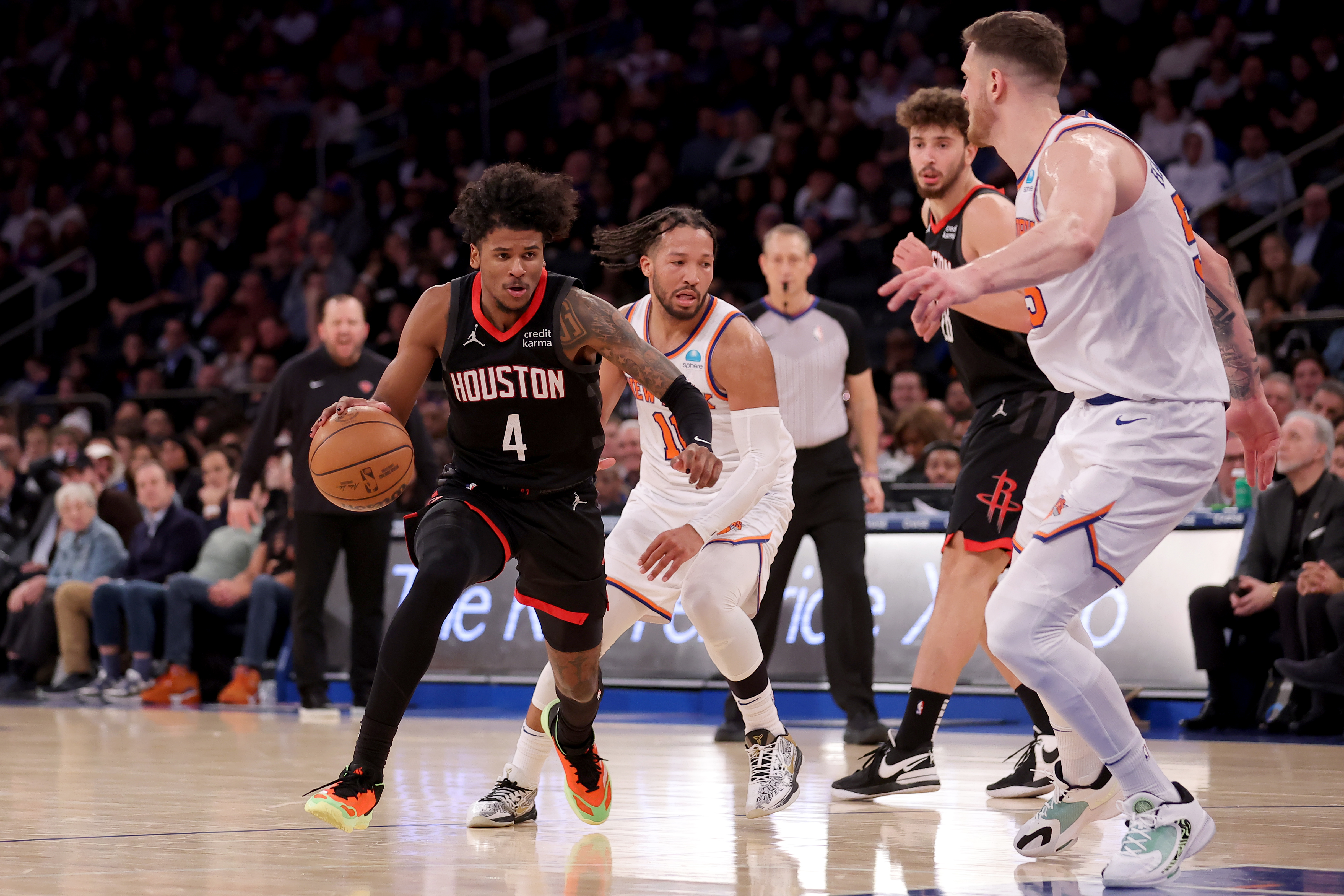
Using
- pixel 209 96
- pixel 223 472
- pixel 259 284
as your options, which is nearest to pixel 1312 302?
pixel 223 472

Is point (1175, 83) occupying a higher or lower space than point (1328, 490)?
higher

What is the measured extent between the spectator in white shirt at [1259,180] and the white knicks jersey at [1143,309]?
9.64m

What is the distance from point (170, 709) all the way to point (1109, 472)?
876 cm

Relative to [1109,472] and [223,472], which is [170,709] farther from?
[1109,472]

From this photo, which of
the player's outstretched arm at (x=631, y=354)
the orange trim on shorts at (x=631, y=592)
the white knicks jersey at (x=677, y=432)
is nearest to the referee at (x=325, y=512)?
the white knicks jersey at (x=677, y=432)

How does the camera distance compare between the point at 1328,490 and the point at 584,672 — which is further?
the point at 1328,490

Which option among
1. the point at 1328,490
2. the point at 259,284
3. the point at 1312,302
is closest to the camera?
the point at 1328,490

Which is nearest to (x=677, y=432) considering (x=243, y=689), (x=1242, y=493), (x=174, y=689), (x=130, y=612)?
(x=1242, y=493)

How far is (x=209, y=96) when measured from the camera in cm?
2133

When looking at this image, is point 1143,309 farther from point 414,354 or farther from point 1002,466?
point 414,354

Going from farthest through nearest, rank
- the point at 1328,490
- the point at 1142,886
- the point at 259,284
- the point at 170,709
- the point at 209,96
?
the point at 209,96 → the point at 259,284 → the point at 170,709 → the point at 1328,490 → the point at 1142,886

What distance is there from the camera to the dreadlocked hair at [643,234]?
19.8 ft

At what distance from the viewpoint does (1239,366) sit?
445 centimetres

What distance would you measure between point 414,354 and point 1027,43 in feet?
6.85
